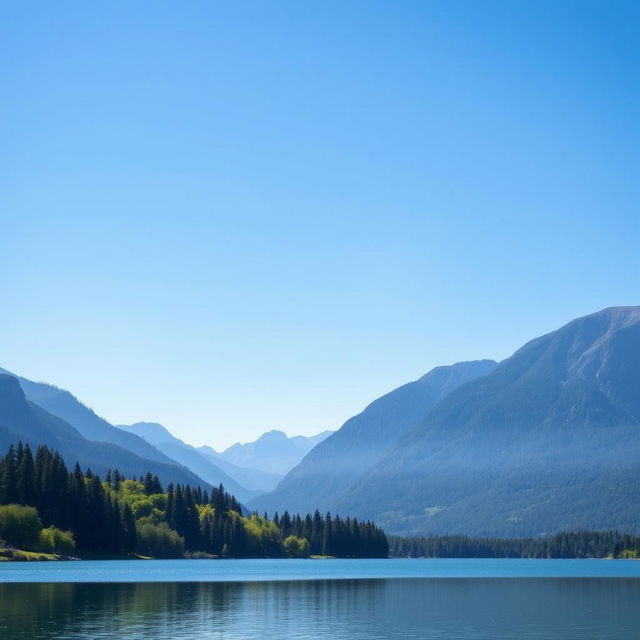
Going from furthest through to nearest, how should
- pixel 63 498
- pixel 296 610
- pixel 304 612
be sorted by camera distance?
pixel 63 498, pixel 296 610, pixel 304 612

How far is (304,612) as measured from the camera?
278ft

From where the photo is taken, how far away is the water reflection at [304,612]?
6669 centimetres

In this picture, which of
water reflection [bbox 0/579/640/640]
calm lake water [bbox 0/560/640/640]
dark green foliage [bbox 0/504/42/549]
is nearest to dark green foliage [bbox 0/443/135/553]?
dark green foliage [bbox 0/504/42/549]

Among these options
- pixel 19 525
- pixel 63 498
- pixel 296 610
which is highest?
pixel 63 498

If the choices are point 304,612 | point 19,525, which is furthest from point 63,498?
point 304,612

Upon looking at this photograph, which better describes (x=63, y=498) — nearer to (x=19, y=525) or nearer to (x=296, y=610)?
(x=19, y=525)

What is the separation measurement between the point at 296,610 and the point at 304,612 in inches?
80.6

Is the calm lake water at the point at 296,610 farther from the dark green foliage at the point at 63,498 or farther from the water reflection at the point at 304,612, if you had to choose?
the dark green foliage at the point at 63,498

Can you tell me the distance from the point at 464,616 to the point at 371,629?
13642mm

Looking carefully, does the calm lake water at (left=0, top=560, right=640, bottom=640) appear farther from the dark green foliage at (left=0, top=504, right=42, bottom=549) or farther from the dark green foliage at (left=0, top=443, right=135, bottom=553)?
the dark green foliage at (left=0, top=443, right=135, bottom=553)

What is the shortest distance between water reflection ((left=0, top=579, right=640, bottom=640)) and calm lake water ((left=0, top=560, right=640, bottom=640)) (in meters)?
0.09

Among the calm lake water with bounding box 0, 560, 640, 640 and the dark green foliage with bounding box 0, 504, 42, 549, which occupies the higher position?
the dark green foliage with bounding box 0, 504, 42, 549

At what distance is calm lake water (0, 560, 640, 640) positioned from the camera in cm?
6681

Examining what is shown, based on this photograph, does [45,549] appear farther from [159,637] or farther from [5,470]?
[159,637]
